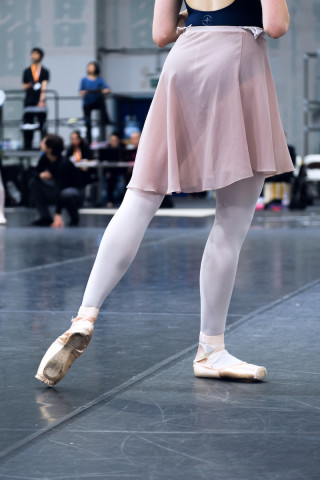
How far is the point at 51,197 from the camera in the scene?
11078 millimetres

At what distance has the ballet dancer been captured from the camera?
263 centimetres

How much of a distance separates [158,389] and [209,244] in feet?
1.39

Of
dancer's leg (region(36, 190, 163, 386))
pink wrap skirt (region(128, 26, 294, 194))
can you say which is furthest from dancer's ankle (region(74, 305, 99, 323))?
pink wrap skirt (region(128, 26, 294, 194))

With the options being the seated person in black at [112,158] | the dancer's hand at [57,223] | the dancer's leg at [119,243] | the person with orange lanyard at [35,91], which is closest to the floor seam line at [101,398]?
the dancer's leg at [119,243]

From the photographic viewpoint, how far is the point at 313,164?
15820 mm

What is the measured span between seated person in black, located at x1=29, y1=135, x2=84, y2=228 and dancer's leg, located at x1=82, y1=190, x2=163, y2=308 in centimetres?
804

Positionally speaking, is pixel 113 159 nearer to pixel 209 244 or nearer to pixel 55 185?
pixel 55 185

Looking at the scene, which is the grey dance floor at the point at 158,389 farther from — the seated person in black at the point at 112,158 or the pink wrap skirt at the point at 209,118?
the seated person in black at the point at 112,158

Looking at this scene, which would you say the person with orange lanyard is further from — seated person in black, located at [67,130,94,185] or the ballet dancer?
the ballet dancer

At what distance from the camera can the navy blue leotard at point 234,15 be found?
2.69 meters

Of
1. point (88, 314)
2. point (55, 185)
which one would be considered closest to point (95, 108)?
point (55, 185)

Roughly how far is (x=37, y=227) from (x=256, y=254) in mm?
3860

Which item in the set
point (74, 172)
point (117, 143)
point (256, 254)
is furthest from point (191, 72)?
point (117, 143)

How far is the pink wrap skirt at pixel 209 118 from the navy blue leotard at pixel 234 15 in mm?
21
